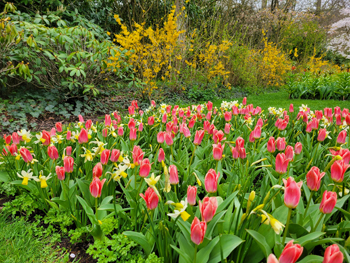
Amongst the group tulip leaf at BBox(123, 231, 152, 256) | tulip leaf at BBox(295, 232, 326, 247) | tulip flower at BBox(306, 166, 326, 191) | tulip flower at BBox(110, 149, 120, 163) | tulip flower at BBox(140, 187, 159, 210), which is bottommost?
tulip leaf at BBox(123, 231, 152, 256)

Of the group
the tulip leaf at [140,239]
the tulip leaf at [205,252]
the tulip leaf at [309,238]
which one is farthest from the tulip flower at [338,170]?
the tulip leaf at [140,239]

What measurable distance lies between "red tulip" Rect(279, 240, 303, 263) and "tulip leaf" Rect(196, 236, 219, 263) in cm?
32

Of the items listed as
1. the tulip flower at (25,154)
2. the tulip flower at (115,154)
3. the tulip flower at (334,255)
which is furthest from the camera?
the tulip flower at (25,154)

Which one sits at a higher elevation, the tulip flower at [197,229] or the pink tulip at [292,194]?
the pink tulip at [292,194]

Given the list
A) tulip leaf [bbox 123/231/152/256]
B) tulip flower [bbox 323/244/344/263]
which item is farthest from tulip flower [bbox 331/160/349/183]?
tulip leaf [bbox 123/231/152/256]

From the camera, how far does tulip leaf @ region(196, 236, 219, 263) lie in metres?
0.97

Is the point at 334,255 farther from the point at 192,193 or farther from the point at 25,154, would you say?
the point at 25,154

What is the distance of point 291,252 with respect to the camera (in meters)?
0.70

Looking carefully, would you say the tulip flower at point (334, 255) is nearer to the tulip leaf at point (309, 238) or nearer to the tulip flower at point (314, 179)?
the tulip leaf at point (309, 238)

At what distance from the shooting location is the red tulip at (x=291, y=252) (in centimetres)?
69

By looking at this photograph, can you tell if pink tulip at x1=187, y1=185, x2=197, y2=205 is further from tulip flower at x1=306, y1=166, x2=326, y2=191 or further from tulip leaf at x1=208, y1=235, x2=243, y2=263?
tulip flower at x1=306, y1=166, x2=326, y2=191

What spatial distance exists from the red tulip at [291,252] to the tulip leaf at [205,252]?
321mm

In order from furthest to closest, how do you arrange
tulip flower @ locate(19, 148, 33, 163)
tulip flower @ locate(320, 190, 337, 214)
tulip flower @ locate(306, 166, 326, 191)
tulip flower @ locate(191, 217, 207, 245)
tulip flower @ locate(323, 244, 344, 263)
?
tulip flower @ locate(19, 148, 33, 163), tulip flower @ locate(306, 166, 326, 191), tulip flower @ locate(320, 190, 337, 214), tulip flower @ locate(191, 217, 207, 245), tulip flower @ locate(323, 244, 344, 263)

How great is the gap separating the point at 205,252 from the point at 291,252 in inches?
15.1
